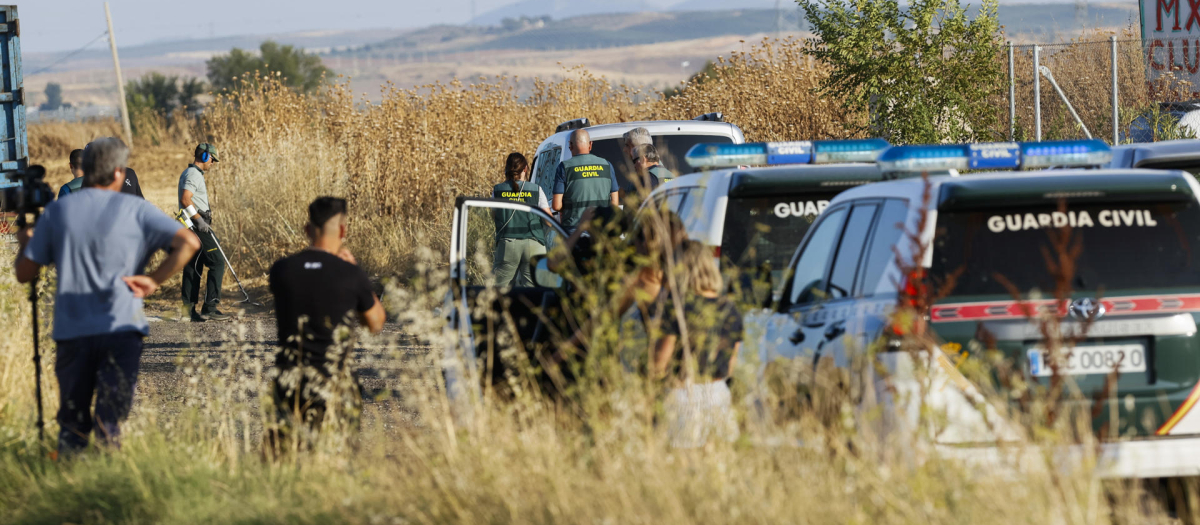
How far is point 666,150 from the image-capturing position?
11.6 m

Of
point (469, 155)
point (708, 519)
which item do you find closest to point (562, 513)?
point (708, 519)

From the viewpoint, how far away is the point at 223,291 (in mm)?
16125

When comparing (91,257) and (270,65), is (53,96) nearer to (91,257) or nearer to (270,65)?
(270,65)

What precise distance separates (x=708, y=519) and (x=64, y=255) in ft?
11.2

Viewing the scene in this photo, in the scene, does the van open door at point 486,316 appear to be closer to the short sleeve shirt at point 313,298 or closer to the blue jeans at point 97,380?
the short sleeve shirt at point 313,298

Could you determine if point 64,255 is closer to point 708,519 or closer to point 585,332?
point 585,332

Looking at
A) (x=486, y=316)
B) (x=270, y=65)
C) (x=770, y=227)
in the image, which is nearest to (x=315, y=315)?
(x=486, y=316)

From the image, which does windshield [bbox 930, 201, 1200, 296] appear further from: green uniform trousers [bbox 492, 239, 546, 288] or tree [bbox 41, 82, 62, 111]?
tree [bbox 41, 82, 62, 111]

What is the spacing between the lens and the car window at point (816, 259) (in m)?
5.66

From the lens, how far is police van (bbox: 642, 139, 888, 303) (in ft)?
21.8

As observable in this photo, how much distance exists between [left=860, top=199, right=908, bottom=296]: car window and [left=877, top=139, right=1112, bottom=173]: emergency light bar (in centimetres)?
47

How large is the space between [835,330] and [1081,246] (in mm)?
966

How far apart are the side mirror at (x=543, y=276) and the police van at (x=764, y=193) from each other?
638 mm

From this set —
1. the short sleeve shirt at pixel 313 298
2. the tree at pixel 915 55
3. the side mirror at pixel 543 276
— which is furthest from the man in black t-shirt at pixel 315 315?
the tree at pixel 915 55
